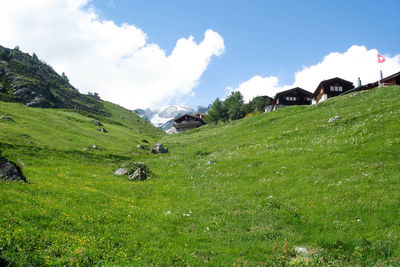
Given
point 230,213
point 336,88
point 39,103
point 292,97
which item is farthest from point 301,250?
point 39,103

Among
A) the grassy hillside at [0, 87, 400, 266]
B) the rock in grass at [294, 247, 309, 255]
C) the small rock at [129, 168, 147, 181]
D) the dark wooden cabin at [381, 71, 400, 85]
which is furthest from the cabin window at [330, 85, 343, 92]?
the rock in grass at [294, 247, 309, 255]

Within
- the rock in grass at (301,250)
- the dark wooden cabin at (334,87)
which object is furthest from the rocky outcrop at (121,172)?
the dark wooden cabin at (334,87)

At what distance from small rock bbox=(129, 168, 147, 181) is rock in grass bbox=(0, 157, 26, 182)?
10.5 metres

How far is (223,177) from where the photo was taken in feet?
80.1

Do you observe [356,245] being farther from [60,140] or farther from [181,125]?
[181,125]

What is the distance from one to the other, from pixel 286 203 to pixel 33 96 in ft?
472

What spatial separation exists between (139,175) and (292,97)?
9129cm

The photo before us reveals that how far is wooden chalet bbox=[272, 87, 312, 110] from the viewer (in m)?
102

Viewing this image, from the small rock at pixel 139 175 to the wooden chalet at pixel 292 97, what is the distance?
84981 millimetres

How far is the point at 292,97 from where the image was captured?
103m

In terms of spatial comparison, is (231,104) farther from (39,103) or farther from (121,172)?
(39,103)

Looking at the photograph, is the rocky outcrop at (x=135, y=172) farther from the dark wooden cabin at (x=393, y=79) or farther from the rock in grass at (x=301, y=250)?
the dark wooden cabin at (x=393, y=79)

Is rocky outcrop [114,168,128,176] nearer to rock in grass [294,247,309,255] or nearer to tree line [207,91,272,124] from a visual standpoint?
rock in grass [294,247,309,255]

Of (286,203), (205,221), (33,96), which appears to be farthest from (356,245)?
Answer: (33,96)
